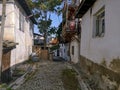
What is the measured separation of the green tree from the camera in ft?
139

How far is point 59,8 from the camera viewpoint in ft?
145

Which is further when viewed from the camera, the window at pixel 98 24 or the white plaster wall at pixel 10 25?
the white plaster wall at pixel 10 25

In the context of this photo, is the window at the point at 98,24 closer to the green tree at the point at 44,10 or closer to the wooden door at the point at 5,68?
the wooden door at the point at 5,68

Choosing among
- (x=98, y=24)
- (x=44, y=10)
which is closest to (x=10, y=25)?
(x=98, y=24)

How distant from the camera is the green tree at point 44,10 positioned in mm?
42406

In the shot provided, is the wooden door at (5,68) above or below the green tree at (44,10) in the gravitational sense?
below

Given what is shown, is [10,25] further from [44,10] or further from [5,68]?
[44,10]

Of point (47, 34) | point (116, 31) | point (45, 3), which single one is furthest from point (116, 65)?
point (47, 34)

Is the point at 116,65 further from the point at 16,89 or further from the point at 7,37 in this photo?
the point at 7,37

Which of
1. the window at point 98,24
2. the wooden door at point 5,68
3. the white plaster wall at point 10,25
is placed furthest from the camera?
the white plaster wall at point 10,25

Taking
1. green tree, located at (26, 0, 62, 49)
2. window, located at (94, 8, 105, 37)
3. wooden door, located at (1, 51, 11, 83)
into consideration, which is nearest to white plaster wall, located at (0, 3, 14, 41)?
wooden door, located at (1, 51, 11, 83)

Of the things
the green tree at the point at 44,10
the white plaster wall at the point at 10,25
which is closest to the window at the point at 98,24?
the white plaster wall at the point at 10,25

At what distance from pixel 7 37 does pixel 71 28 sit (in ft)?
28.2

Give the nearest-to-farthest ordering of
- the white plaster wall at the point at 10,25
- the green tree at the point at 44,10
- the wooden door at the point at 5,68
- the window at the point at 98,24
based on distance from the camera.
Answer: the window at the point at 98,24
the wooden door at the point at 5,68
the white plaster wall at the point at 10,25
the green tree at the point at 44,10
